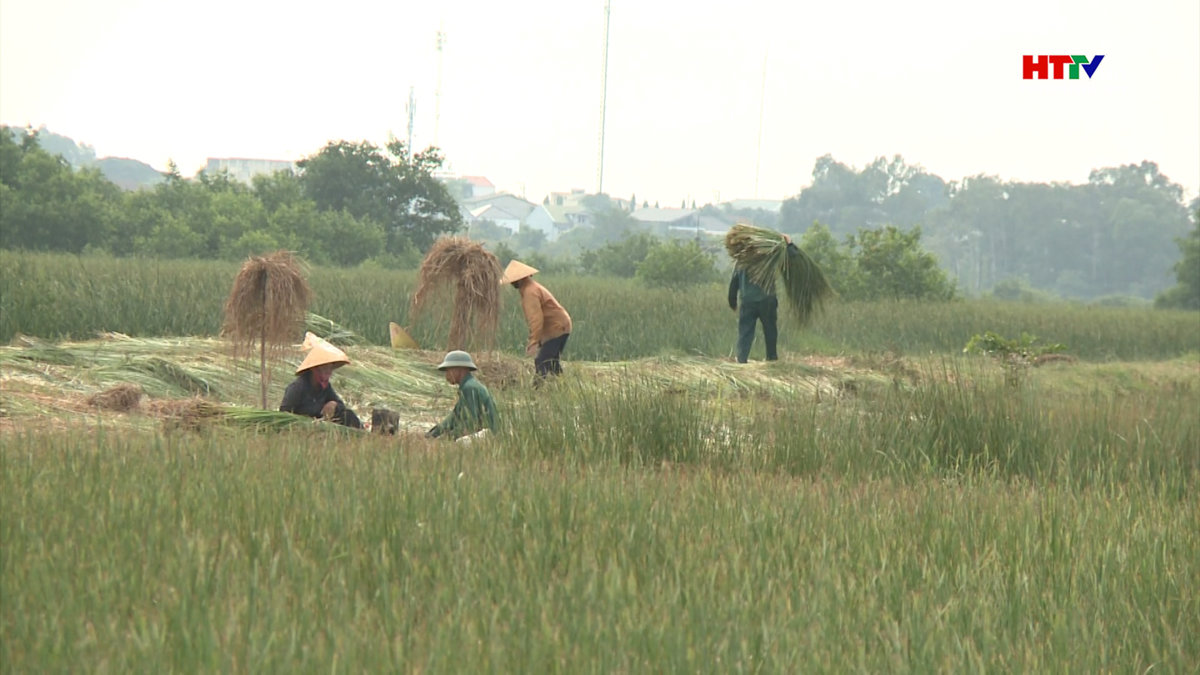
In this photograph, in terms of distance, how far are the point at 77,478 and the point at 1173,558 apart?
14.4 ft

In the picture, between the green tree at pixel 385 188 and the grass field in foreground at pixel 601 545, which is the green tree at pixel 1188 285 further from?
the grass field in foreground at pixel 601 545

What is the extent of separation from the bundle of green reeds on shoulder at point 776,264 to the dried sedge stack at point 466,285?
4485 millimetres

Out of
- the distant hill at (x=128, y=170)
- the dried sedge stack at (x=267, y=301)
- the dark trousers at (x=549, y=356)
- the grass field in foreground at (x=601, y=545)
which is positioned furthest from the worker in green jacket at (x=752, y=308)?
the distant hill at (x=128, y=170)

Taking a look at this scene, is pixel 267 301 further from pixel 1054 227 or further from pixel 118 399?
pixel 1054 227

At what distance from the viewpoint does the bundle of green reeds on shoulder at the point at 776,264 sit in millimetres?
14188

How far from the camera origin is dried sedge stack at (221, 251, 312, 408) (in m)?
8.77

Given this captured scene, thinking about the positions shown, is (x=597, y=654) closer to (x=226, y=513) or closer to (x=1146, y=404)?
(x=226, y=513)

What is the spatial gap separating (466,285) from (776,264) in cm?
501

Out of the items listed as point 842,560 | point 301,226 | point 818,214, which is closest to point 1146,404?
point 842,560

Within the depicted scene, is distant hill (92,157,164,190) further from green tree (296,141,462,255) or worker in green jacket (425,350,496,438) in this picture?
worker in green jacket (425,350,496,438)

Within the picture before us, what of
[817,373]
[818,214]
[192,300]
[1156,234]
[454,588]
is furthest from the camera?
[818,214]

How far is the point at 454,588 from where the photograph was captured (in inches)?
170

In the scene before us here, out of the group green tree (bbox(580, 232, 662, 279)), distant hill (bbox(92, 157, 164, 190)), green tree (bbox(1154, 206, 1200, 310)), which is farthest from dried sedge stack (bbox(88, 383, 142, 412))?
distant hill (bbox(92, 157, 164, 190))

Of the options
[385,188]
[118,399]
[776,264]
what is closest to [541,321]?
[118,399]
